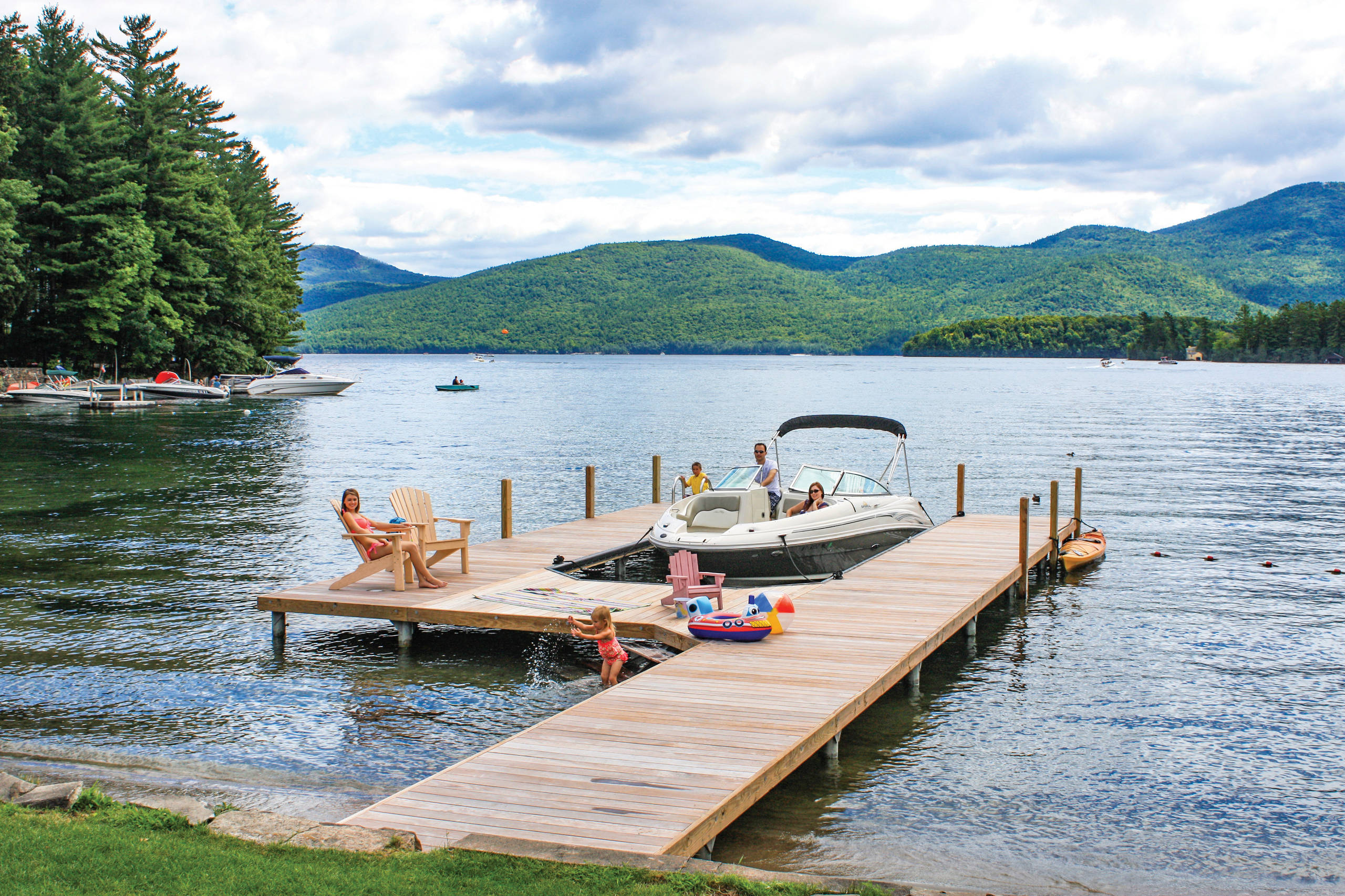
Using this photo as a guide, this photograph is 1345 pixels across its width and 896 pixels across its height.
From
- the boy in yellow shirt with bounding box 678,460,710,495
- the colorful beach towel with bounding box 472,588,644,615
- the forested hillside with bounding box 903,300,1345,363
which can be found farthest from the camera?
the forested hillside with bounding box 903,300,1345,363

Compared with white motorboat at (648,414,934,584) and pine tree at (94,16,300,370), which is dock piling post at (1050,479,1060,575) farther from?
pine tree at (94,16,300,370)

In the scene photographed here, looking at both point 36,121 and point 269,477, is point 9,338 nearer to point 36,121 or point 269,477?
point 36,121

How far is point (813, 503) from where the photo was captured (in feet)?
49.7

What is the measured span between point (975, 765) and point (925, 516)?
939 cm

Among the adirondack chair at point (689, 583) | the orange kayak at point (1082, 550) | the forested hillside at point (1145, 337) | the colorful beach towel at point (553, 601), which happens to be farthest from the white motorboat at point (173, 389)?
the forested hillside at point (1145, 337)

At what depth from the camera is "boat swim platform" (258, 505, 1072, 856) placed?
5.91 m

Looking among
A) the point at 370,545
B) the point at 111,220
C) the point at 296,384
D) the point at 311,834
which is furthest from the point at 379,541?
the point at 296,384

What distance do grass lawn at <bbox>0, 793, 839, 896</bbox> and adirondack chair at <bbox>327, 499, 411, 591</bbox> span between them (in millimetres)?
6467

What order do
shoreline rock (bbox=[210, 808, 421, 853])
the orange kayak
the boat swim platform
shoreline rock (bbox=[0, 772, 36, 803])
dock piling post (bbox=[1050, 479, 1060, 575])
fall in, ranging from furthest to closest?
the orange kayak → dock piling post (bbox=[1050, 479, 1060, 575]) → shoreline rock (bbox=[0, 772, 36, 803]) → the boat swim platform → shoreline rock (bbox=[210, 808, 421, 853])

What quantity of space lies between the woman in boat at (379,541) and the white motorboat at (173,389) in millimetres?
50670

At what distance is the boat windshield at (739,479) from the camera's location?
616 inches

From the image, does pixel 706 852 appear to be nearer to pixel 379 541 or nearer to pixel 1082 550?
pixel 379 541

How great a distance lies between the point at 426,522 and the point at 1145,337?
628 feet

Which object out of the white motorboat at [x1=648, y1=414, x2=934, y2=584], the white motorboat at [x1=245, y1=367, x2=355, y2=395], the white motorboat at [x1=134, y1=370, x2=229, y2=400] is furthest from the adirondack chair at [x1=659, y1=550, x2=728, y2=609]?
the white motorboat at [x1=245, y1=367, x2=355, y2=395]
